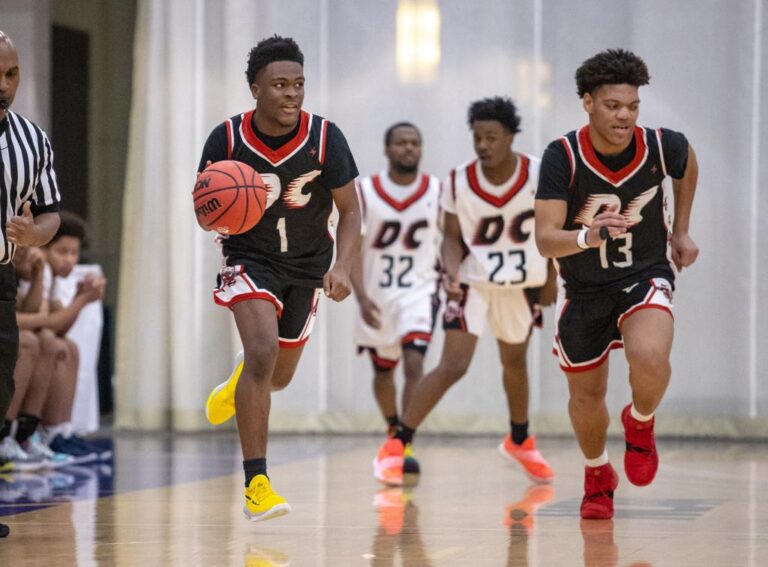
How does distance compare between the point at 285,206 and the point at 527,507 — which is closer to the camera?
the point at 285,206

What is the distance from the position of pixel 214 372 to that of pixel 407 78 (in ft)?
8.59

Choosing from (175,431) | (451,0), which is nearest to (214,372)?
(175,431)

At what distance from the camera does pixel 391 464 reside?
659 cm

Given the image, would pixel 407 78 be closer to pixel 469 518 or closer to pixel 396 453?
pixel 396 453

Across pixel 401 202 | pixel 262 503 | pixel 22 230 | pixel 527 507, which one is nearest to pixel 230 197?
pixel 22 230

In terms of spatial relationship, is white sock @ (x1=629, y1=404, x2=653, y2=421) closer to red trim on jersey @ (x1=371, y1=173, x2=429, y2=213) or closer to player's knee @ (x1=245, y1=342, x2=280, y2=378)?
player's knee @ (x1=245, y1=342, x2=280, y2=378)

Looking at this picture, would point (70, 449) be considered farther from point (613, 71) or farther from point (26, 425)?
point (613, 71)

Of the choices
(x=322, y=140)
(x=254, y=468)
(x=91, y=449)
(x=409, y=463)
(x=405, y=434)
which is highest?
(x=322, y=140)

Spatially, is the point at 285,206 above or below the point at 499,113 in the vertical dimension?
below

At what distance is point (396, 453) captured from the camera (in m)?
6.74

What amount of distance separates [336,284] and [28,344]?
10.5 feet

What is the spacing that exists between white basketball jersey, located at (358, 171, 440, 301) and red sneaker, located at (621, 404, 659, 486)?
8.78 ft

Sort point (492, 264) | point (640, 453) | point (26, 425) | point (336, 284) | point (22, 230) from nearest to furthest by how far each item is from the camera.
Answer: point (22, 230) → point (336, 284) → point (640, 453) → point (492, 264) → point (26, 425)

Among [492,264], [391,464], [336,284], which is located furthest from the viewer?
[492,264]
